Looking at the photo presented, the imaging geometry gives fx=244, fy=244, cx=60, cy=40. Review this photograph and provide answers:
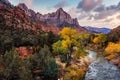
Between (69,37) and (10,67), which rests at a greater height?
(69,37)

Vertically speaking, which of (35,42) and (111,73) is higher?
(35,42)

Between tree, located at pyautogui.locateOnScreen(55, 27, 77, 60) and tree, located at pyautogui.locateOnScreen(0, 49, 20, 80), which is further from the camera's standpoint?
tree, located at pyautogui.locateOnScreen(55, 27, 77, 60)

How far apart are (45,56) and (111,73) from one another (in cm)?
1922

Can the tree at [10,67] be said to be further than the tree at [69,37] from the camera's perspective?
No

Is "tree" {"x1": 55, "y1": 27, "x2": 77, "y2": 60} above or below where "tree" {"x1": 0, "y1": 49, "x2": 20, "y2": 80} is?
above

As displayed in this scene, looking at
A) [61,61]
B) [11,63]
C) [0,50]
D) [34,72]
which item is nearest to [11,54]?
[11,63]

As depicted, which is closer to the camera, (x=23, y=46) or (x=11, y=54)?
(x=11, y=54)

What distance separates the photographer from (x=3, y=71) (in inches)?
1821

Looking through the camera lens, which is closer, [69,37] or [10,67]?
[10,67]

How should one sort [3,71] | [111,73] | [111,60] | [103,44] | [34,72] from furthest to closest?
[103,44], [111,60], [111,73], [34,72], [3,71]

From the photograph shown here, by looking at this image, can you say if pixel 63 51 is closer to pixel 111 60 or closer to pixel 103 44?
pixel 111 60

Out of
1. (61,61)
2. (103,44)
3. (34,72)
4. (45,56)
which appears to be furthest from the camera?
(103,44)

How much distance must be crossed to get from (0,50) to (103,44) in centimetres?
8677

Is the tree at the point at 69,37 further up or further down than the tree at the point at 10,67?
further up
